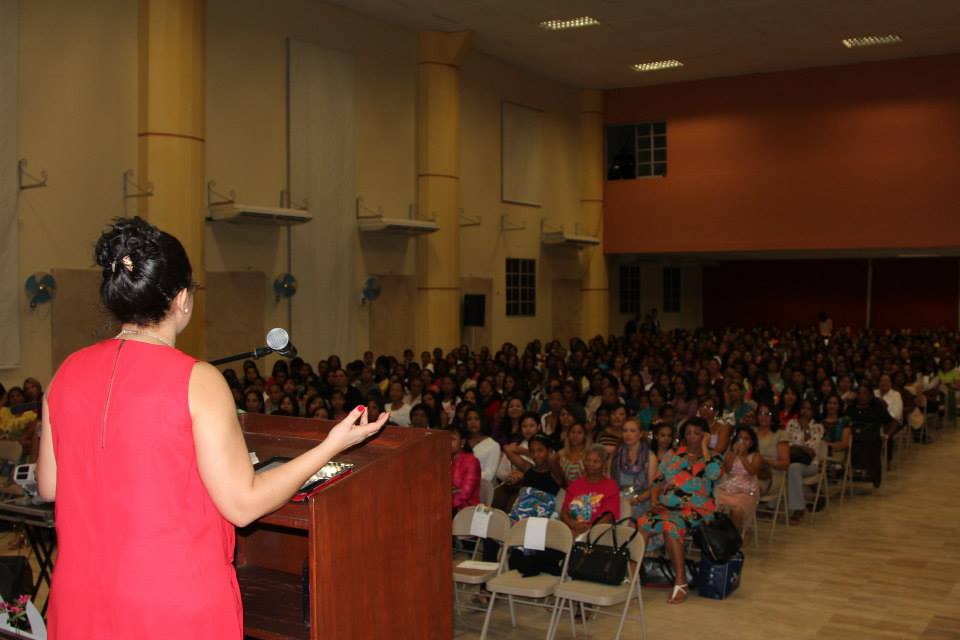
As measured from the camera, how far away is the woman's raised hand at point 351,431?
1.77m

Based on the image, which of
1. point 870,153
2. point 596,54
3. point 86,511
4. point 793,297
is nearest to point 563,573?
point 86,511

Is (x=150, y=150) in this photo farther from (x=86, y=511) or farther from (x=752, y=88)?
(x=752, y=88)

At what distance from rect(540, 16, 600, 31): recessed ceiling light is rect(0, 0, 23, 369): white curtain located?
8.60 m

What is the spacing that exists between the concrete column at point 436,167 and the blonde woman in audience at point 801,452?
765 centimetres

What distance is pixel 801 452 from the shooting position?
8938 millimetres

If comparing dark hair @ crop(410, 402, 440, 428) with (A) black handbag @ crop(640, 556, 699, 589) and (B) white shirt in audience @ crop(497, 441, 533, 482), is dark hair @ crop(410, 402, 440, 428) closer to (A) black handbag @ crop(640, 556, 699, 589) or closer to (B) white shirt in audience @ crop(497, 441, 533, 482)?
(B) white shirt in audience @ crop(497, 441, 533, 482)

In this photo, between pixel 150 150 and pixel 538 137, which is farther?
pixel 538 137

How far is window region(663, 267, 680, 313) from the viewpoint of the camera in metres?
26.5

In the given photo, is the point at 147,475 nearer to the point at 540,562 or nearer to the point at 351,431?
the point at 351,431

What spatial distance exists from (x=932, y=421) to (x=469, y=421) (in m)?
8.88

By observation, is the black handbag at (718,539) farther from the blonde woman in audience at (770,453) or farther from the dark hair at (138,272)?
the dark hair at (138,272)

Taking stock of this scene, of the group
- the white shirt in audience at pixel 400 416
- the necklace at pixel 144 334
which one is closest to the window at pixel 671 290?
the white shirt in audience at pixel 400 416

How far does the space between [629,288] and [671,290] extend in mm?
2720

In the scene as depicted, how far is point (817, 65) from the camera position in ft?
63.2
